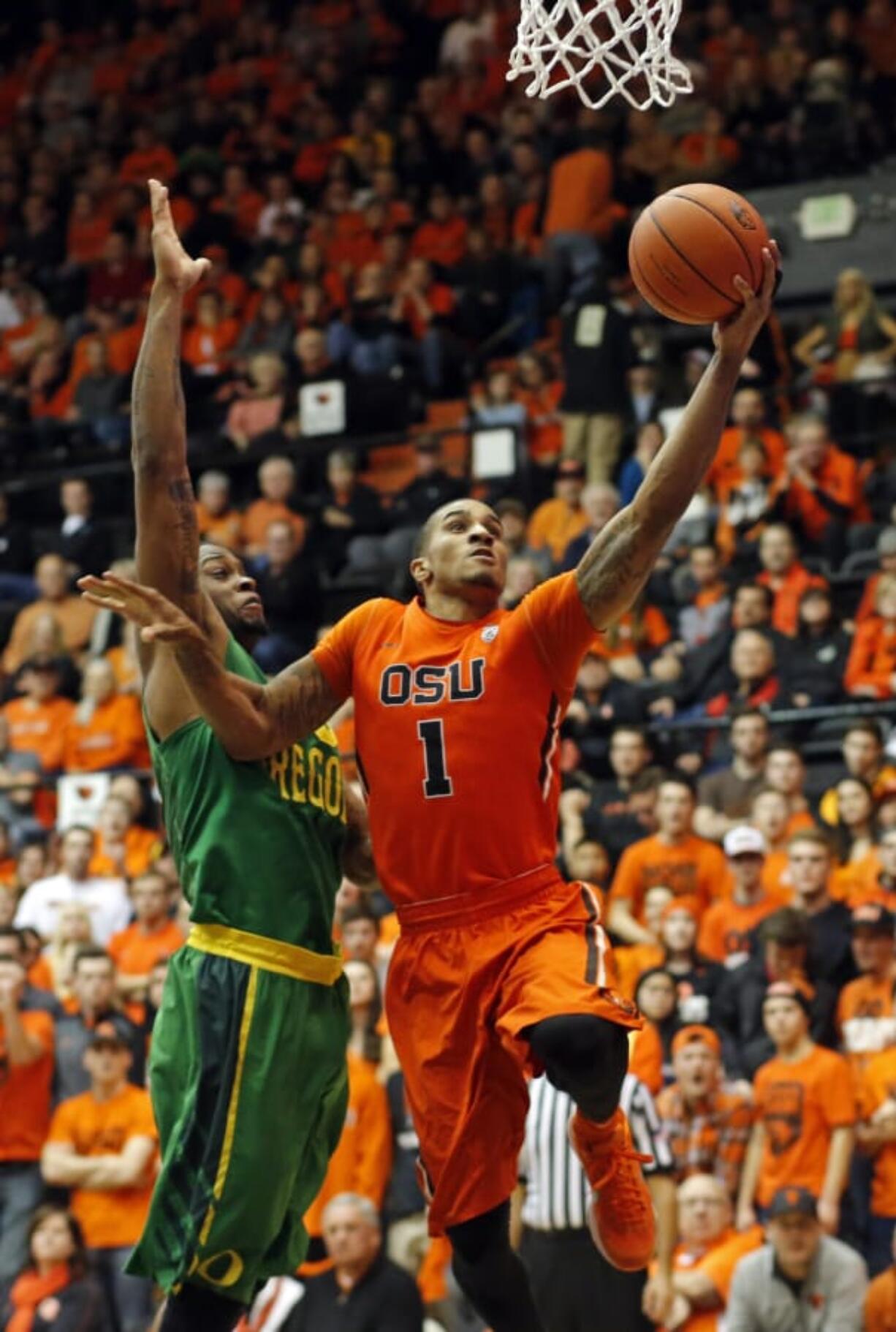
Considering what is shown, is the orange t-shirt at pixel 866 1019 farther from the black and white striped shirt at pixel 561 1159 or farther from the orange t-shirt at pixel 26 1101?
the orange t-shirt at pixel 26 1101

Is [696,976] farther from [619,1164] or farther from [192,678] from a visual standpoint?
[192,678]

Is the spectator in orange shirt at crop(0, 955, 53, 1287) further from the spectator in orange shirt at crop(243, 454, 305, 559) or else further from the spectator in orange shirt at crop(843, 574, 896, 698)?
the spectator in orange shirt at crop(243, 454, 305, 559)

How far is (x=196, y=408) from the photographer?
17484 millimetres

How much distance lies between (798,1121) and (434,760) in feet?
13.3

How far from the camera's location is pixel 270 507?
15633 millimetres

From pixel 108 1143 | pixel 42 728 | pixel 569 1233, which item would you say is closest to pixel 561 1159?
pixel 569 1233

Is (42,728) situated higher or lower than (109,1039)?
higher

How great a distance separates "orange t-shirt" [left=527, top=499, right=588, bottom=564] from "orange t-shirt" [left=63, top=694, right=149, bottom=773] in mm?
2735

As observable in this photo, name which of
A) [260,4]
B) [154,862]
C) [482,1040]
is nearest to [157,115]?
[260,4]

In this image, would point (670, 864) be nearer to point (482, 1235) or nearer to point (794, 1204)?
point (794, 1204)

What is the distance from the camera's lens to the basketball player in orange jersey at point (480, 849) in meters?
5.97

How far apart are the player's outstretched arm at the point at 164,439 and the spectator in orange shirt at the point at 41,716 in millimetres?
8631

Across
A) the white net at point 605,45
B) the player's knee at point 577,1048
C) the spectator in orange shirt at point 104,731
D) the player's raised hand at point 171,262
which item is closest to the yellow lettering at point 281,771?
the player's knee at point 577,1048

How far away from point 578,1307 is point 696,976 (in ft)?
6.33
